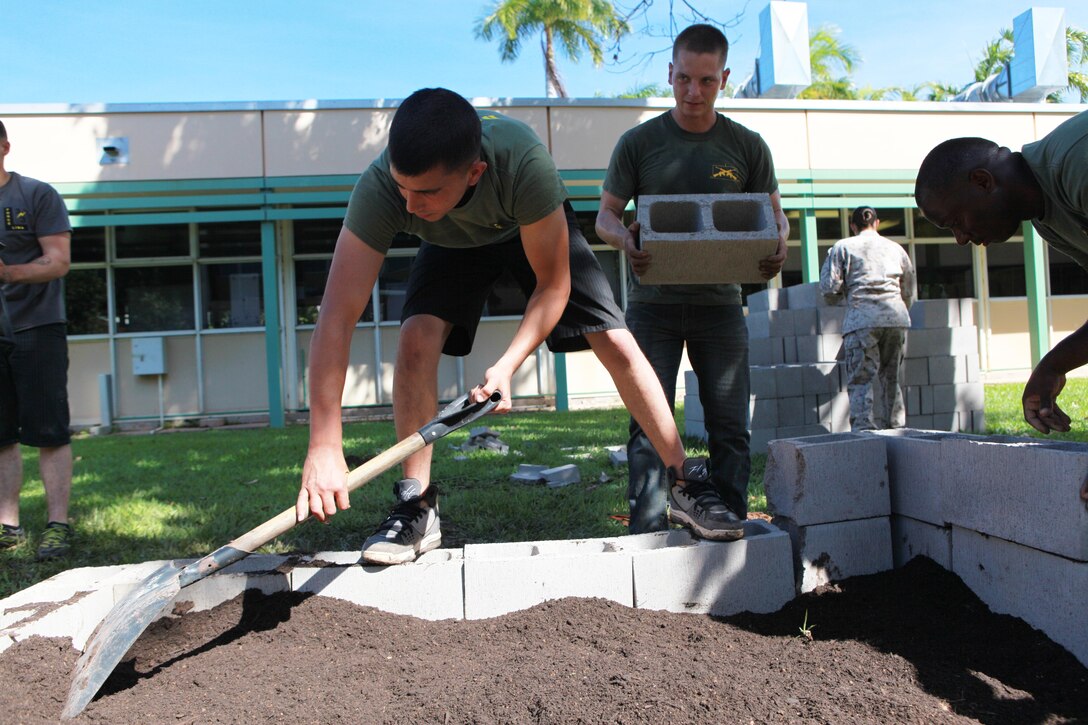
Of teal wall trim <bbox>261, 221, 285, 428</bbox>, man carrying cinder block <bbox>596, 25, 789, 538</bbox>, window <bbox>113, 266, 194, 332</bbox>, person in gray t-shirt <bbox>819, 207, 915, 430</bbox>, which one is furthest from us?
window <bbox>113, 266, 194, 332</bbox>

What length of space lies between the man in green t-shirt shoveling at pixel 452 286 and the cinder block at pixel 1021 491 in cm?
72

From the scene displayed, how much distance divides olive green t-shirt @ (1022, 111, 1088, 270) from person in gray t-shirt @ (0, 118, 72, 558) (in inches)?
153

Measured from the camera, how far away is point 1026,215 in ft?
6.75

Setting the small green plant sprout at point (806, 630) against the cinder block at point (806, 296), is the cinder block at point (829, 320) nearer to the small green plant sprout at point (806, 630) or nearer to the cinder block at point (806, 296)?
the cinder block at point (806, 296)

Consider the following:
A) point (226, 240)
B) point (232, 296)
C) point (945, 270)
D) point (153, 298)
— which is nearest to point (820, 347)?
point (945, 270)

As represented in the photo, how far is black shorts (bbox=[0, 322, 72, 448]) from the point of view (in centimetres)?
348

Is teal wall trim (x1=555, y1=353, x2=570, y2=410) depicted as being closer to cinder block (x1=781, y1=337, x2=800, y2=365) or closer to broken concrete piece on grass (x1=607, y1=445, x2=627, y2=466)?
cinder block (x1=781, y1=337, x2=800, y2=365)

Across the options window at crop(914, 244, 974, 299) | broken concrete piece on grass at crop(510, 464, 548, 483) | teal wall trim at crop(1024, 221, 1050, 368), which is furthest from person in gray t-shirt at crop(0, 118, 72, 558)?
teal wall trim at crop(1024, 221, 1050, 368)

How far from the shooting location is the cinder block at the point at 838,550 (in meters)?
2.57

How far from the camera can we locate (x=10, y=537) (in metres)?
3.50

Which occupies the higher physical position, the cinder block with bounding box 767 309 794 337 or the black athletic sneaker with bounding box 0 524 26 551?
the cinder block with bounding box 767 309 794 337

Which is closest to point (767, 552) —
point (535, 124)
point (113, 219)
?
point (535, 124)

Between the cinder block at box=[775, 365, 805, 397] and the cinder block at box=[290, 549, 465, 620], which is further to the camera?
the cinder block at box=[775, 365, 805, 397]

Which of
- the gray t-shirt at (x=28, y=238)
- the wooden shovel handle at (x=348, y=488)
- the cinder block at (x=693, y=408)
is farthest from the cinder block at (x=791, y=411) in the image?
the gray t-shirt at (x=28, y=238)
